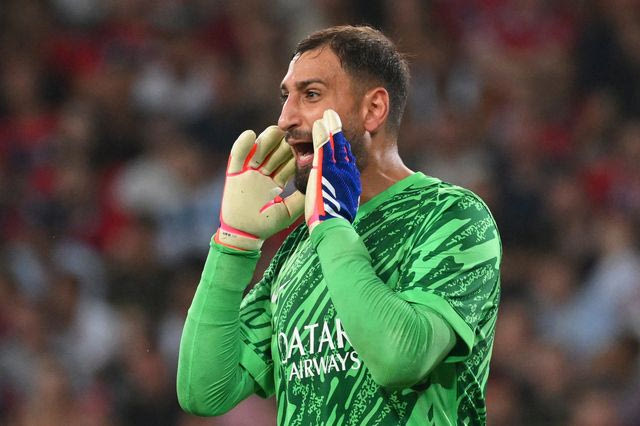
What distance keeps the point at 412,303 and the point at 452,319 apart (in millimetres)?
91

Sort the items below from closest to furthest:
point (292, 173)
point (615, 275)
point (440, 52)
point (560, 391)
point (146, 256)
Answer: point (292, 173) < point (560, 391) < point (615, 275) < point (146, 256) < point (440, 52)

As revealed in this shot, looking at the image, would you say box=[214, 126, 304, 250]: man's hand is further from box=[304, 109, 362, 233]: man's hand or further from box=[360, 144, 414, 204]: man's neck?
box=[304, 109, 362, 233]: man's hand

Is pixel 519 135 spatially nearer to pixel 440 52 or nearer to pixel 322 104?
pixel 440 52

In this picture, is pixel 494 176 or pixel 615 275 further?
pixel 494 176

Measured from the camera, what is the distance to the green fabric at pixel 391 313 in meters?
2.40

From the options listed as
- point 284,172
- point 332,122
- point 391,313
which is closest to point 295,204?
point 284,172

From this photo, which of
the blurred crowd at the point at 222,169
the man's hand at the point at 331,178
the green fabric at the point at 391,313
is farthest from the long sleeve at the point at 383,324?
the blurred crowd at the point at 222,169

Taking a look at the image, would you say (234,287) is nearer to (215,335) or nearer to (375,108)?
(215,335)

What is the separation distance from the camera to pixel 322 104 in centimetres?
281

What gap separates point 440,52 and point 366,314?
5736 millimetres

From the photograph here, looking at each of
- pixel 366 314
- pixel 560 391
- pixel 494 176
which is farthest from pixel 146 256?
pixel 366 314

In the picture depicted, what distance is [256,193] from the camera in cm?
296

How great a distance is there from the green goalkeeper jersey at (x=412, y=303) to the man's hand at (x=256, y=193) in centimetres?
15

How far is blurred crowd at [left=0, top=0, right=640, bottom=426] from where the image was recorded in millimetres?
6211
